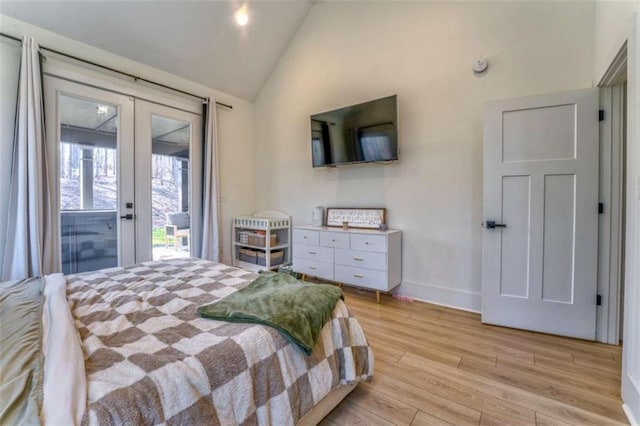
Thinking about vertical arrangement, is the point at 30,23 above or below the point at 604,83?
above

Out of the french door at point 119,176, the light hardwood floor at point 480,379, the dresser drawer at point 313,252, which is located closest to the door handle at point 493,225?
the light hardwood floor at point 480,379

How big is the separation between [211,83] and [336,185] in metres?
2.26

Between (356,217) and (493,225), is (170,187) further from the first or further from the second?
(493,225)

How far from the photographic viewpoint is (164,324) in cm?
123

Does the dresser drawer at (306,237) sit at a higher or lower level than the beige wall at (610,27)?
lower

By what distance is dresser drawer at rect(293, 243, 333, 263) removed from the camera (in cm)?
337

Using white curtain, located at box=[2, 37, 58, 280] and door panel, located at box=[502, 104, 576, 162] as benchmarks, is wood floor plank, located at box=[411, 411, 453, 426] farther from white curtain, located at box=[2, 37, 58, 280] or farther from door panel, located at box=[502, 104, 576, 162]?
white curtain, located at box=[2, 37, 58, 280]

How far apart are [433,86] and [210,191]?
3.02 m

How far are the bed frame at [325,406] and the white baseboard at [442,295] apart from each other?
178cm

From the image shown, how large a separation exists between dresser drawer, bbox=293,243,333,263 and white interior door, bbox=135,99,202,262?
141 cm

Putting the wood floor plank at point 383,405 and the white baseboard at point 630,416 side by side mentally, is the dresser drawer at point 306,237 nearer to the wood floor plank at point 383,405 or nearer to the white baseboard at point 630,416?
the wood floor plank at point 383,405

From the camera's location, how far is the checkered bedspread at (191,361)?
835 millimetres

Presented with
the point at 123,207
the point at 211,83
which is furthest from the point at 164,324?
the point at 211,83

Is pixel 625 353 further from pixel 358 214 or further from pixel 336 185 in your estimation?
pixel 336 185
